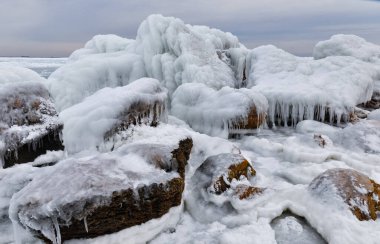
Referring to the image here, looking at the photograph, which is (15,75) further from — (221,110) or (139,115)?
(221,110)

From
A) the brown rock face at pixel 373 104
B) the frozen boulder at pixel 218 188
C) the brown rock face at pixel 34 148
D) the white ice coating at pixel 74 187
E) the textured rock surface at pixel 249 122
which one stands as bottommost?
the brown rock face at pixel 373 104

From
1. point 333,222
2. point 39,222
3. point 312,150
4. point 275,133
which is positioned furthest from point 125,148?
point 275,133

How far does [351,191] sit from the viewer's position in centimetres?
406

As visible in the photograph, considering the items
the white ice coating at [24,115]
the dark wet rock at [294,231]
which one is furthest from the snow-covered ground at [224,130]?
the white ice coating at [24,115]

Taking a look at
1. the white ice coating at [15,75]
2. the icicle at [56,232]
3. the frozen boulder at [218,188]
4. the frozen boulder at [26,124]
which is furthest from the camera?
the white ice coating at [15,75]

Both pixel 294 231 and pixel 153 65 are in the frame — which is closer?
pixel 294 231

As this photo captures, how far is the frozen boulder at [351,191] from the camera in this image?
3.90 meters

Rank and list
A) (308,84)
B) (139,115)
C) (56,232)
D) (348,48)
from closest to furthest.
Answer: (56,232) → (139,115) → (308,84) → (348,48)

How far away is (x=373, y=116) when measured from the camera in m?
8.96

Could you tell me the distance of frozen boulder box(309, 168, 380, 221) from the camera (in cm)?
390

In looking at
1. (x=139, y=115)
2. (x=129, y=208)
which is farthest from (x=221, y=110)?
(x=129, y=208)

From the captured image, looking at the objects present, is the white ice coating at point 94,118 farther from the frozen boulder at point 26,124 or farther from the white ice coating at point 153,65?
the white ice coating at point 153,65

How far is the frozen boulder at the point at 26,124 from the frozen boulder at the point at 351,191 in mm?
4353

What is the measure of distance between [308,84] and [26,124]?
750 centimetres
